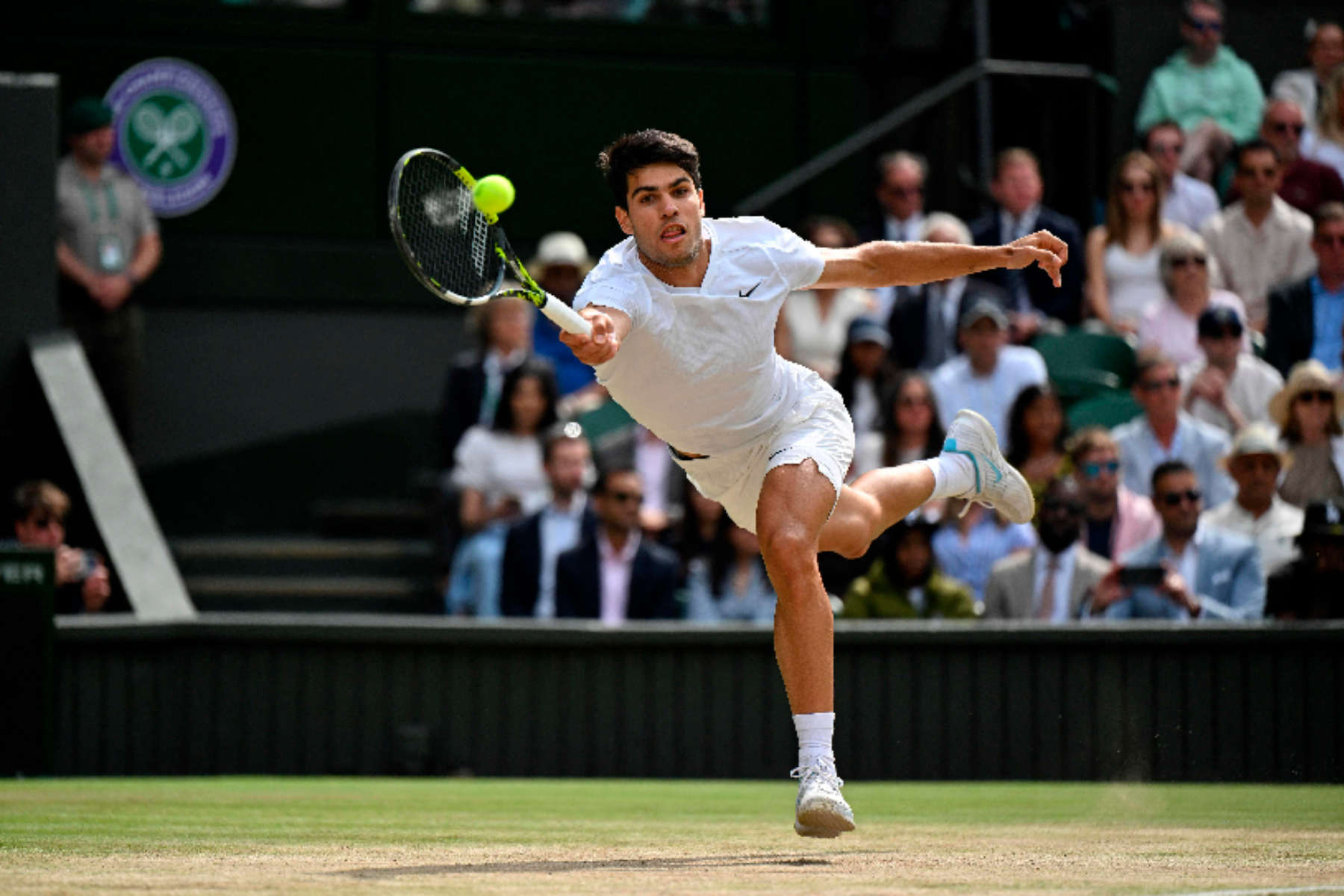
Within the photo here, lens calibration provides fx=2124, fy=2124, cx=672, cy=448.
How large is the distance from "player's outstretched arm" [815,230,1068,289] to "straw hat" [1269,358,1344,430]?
4.44 m

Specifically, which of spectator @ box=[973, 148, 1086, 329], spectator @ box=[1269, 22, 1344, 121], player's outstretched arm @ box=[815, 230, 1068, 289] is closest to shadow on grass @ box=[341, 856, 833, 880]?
player's outstretched arm @ box=[815, 230, 1068, 289]

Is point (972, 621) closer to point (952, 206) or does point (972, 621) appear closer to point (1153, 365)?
point (1153, 365)

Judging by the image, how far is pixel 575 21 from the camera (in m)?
14.7

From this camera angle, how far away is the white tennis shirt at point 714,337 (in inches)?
242

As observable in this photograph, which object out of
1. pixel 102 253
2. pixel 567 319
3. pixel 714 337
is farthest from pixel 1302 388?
pixel 102 253

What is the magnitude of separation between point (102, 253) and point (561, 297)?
104 inches

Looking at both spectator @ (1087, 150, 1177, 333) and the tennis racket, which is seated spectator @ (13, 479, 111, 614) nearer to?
the tennis racket

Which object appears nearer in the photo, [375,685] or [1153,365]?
[375,685]

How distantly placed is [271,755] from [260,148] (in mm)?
5601

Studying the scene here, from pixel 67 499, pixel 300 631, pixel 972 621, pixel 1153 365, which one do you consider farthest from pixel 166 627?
pixel 1153 365

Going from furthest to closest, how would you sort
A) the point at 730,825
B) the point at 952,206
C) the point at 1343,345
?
1. the point at 952,206
2. the point at 1343,345
3. the point at 730,825

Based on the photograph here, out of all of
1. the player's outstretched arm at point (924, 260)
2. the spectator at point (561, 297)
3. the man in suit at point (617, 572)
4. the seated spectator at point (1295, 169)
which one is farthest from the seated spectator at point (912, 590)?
the seated spectator at point (1295, 169)

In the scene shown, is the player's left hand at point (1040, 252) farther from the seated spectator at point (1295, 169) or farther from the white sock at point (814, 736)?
the seated spectator at point (1295, 169)

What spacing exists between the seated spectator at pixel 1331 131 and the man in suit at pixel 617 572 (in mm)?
5288
